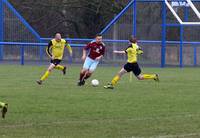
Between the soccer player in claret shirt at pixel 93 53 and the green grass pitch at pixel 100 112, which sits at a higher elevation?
the soccer player in claret shirt at pixel 93 53

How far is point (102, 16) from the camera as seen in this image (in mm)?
53375

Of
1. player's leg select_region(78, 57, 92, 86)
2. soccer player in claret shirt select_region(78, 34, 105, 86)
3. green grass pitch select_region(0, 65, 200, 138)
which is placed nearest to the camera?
green grass pitch select_region(0, 65, 200, 138)

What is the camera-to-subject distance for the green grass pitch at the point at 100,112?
34.2ft

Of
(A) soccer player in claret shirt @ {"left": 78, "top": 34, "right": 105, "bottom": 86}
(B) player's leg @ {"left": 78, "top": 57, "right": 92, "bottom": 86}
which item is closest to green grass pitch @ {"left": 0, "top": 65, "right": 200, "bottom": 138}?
(B) player's leg @ {"left": 78, "top": 57, "right": 92, "bottom": 86}

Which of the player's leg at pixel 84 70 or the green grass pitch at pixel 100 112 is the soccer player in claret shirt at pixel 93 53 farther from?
the green grass pitch at pixel 100 112

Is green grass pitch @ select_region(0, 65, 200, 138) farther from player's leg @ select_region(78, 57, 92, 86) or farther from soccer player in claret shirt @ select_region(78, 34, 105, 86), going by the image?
soccer player in claret shirt @ select_region(78, 34, 105, 86)

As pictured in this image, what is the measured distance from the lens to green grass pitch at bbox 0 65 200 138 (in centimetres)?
1043

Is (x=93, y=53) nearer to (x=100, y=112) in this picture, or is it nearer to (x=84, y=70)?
(x=84, y=70)

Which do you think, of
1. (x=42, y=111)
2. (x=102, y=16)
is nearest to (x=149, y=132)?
(x=42, y=111)

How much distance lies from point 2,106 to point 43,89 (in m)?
7.57

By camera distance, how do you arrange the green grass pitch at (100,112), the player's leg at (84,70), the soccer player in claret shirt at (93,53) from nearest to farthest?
the green grass pitch at (100,112) → the player's leg at (84,70) → the soccer player in claret shirt at (93,53)

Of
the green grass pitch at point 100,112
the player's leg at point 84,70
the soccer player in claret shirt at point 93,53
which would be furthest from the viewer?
the soccer player in claret shirt at point 93,53

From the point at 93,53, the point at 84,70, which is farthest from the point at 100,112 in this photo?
the point at 93,53

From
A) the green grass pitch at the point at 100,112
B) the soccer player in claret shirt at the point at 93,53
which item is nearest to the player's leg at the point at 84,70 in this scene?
the soccer player in claret shirt at the point at 93,53
